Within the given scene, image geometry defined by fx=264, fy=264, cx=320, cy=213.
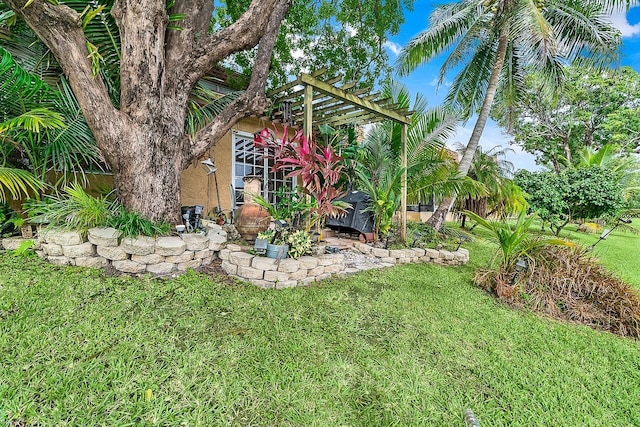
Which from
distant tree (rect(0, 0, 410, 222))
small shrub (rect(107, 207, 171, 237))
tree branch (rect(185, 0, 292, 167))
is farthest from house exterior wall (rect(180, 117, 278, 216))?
small shrub (rect(107, 207, 171, 237))

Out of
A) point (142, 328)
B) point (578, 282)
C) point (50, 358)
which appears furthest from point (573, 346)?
point (50, 358)

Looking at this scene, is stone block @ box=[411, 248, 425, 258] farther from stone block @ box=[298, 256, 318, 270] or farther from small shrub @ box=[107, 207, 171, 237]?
small shrub @ box=[107, 207, 171, 237]

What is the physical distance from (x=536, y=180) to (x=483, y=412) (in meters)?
8.05

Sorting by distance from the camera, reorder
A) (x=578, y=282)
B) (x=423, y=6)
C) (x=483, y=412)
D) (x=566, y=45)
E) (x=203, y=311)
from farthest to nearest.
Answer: (x=423, y=6)
(x=566, y=45)
(x=578, y=282)
(x=203, y=311)
(x=483, y=412)

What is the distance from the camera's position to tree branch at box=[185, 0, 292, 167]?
3.96m

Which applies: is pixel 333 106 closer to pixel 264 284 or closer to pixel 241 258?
pixel 241 258

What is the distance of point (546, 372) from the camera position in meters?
2.13

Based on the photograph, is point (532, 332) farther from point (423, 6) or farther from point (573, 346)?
point (423, 6)

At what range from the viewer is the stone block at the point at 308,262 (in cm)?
334

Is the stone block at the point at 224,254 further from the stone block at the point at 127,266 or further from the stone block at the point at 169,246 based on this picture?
the stone block at the point at 127,266

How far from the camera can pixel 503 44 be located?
684 centimetres

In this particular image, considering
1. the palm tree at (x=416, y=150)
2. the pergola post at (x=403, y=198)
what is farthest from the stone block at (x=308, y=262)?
the palm tree at (x=416, y=150)

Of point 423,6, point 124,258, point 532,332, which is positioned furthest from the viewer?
point 423,6

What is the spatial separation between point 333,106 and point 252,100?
1.97m
